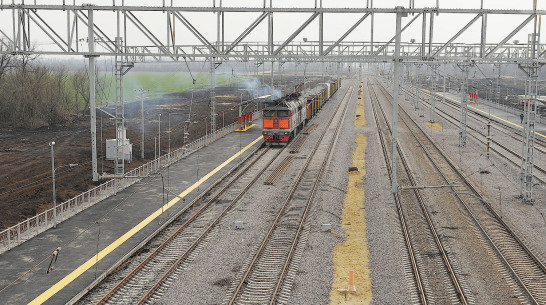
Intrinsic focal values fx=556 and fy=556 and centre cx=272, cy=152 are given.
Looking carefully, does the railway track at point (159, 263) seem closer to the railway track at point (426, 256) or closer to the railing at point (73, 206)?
the railing at point (73, 206)

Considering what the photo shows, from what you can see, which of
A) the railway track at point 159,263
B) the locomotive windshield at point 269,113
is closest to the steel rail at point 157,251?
the railway track at point 159,263

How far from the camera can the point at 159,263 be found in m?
20.2

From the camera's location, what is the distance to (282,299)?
17.1 metres

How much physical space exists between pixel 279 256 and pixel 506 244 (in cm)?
922

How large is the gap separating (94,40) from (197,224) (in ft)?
42.3

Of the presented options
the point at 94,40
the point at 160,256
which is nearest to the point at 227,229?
the point at 160,256

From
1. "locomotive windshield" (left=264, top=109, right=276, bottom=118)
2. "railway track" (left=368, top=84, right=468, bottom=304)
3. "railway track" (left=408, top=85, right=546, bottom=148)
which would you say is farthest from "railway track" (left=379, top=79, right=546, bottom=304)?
"railway track" (left=408, top=85, right=546, bottom=148)

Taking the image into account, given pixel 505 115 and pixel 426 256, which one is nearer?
pixel 426 256

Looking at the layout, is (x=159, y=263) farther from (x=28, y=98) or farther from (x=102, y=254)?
(x=28, y=98)

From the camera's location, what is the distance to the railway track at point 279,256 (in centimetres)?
1742

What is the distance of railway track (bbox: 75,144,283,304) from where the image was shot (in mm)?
17281

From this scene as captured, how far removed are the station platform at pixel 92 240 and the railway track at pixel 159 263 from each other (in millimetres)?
745

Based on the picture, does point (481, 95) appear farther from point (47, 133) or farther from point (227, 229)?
point (227, 229)

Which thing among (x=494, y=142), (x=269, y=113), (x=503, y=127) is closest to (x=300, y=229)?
(x=269, y=113)
